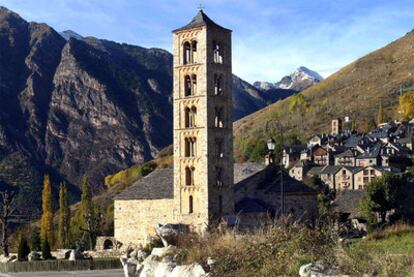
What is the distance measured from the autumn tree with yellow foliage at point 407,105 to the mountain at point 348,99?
5.88 m

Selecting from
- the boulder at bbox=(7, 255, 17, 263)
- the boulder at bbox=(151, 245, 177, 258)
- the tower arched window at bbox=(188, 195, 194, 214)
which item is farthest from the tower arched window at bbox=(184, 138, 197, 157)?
the boulder at bbox=(151, 245, 177, 258)

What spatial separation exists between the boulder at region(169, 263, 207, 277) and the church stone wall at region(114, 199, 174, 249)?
1208 inches

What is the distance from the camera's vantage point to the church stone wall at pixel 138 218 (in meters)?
51.0

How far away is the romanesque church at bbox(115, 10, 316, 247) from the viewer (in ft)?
158

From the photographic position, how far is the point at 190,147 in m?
49.6

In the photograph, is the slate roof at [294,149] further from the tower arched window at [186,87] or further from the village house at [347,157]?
the tower arched window at [186,87]

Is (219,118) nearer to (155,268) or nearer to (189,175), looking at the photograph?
(189,175)

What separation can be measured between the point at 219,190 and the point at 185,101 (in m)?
6.40

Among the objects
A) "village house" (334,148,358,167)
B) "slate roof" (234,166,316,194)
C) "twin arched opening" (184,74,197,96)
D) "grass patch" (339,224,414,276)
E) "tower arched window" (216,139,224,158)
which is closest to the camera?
"grass patch" (339,224,414,276)

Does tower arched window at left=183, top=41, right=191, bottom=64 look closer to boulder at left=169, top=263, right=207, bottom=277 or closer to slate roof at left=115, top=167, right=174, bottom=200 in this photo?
slate roof at left=115, top=167, right=174, bottom=200

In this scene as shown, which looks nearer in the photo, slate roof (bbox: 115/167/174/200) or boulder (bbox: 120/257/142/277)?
boulder (bbox: 120/257/142/277)

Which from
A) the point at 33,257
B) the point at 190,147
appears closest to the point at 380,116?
the point at 190,147

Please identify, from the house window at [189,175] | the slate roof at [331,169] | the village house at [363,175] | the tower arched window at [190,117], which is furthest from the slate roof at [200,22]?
the slate roof at [331,169]

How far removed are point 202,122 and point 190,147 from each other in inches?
84.7
